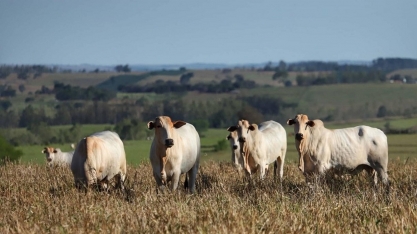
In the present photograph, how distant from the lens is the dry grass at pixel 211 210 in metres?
12.5

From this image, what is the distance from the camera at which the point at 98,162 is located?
17906 millimetres

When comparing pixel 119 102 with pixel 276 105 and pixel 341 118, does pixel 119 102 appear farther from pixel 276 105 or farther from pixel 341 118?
pixel 341 118

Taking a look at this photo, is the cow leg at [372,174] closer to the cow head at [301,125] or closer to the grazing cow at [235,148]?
the cow head at [301,125]

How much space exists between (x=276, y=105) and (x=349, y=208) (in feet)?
459

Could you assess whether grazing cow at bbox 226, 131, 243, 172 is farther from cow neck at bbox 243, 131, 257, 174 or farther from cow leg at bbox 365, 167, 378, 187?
cow leg at bbox 365, 167, 378, 187

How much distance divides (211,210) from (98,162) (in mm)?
5236

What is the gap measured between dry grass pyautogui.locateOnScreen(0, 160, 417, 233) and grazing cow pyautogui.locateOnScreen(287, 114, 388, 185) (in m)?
0.90

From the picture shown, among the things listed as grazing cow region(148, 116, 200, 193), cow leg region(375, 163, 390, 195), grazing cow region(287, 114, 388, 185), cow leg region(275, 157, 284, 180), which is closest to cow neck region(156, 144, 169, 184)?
grazing cow region(148, 116, 200, 193)

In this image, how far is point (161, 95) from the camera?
192375 millimetres

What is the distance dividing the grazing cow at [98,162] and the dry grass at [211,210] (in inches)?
13.7

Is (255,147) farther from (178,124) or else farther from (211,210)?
(211,210)

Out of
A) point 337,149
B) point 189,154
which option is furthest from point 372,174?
point 189,154

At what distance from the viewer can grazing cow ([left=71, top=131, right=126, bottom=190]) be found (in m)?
17.6

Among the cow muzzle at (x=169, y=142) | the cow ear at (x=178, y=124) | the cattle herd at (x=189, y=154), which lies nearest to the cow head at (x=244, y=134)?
the cattle herd at (x=189, y=154)
